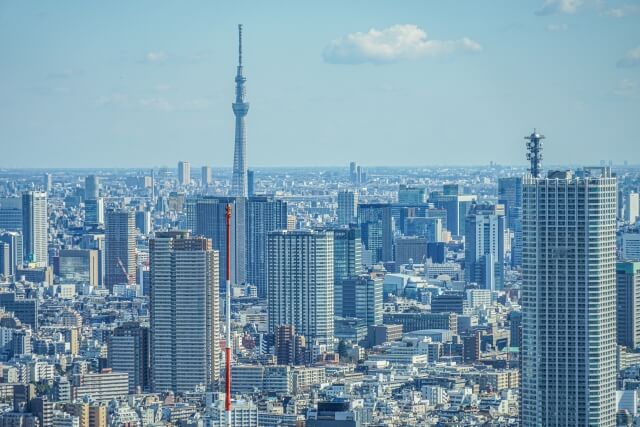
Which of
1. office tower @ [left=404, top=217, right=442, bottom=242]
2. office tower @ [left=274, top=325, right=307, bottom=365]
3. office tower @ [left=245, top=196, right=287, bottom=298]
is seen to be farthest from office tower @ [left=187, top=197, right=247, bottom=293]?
office tower @ [left=404, top=217, right=442, bottom=242]

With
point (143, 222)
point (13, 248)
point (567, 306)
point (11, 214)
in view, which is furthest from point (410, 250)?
point (567, 306)

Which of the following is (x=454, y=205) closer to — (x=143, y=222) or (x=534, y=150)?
(x=143, y=222)

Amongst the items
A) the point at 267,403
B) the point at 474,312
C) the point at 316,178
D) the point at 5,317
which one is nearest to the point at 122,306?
the point at 5,317

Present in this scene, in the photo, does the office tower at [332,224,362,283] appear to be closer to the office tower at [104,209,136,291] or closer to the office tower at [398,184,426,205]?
the office tower at [104,209,136,291]

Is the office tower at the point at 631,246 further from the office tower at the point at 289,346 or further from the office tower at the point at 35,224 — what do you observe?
the office tower at the point at 35,224

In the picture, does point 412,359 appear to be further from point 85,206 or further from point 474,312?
point 85,206
